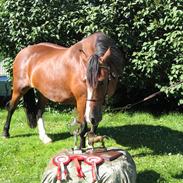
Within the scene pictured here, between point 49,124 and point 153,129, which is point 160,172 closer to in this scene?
point 153,129

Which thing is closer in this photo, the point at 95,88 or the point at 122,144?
the point at 95,88

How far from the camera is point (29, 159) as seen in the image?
22.5 ft

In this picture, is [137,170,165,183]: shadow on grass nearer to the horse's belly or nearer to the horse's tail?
the horse's belly

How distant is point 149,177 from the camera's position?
5.90 meters

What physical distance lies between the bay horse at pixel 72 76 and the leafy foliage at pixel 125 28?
71.1 inches

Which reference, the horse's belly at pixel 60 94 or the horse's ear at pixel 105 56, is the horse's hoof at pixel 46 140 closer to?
the horse's belly at pixel 60 94

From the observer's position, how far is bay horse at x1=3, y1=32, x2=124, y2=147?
16.9ft

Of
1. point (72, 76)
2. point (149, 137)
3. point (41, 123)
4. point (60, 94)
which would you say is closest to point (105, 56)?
point (72, 76)

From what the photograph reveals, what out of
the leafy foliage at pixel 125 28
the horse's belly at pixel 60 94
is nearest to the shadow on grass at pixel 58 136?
the horse's belly at pixel 60 94

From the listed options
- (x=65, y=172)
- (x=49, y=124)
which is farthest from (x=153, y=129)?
(x=65, y=172)

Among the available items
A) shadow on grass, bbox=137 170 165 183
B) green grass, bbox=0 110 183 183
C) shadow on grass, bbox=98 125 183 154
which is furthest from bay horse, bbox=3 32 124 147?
shadow on grass, bbox=98 125 183 154

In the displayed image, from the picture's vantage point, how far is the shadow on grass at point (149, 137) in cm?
731

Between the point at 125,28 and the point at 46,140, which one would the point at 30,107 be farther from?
the point at 125,28

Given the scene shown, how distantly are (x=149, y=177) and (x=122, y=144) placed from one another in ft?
5.37
